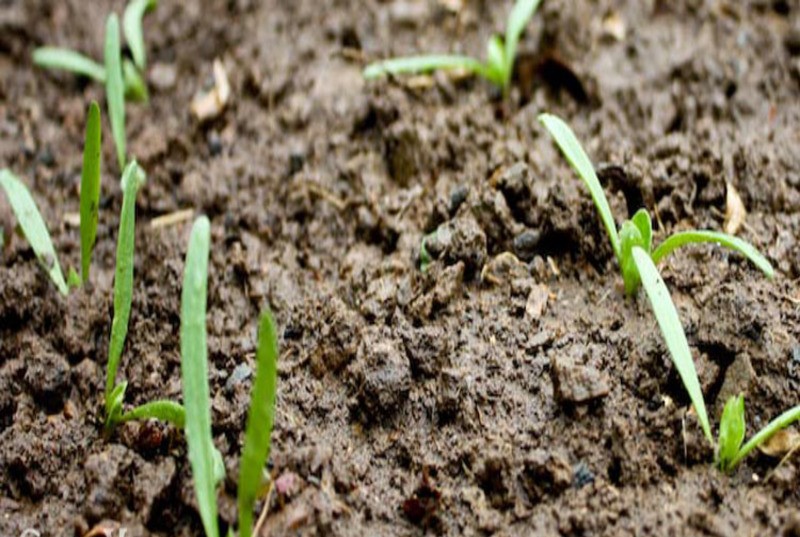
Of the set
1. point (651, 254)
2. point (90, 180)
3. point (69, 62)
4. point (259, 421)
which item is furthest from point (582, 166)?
point (69, 62)

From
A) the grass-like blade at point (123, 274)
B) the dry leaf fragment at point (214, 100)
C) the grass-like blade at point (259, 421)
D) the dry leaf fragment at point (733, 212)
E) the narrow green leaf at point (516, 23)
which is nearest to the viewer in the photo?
the grass-like blade at point (259, 421)

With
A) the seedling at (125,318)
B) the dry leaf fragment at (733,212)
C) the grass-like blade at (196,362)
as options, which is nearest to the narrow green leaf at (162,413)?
the seedling at (125,318)

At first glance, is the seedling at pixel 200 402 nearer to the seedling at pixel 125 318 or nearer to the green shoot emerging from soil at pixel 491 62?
the seedling at pixel 125 318

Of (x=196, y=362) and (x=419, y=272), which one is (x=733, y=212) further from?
(x=196, y=362)

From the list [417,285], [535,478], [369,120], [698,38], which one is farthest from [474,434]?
[698,38]

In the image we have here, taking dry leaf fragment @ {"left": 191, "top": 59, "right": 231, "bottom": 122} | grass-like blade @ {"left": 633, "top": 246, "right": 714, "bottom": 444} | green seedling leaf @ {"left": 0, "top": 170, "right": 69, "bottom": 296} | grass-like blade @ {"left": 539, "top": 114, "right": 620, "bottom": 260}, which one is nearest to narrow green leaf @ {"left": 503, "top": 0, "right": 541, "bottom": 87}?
grass-like blade @ {"left": 539, "top": 114, "right": 620, "bottom": 260}
